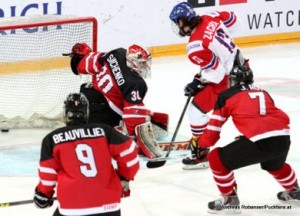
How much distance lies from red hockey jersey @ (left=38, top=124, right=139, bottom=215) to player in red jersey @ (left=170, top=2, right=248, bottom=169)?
6.22 feet

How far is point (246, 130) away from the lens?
4457mm

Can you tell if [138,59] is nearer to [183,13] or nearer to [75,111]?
[183,13]

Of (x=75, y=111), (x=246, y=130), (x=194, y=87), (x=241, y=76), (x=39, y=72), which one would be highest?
(x=75, y=111)

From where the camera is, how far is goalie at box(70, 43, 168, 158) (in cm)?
523

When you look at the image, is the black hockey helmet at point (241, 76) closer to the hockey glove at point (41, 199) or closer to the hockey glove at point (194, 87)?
the hockey glove at point (194, 87)

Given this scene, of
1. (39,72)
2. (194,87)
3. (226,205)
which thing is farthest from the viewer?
(39,72)

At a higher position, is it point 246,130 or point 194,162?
point 246,130

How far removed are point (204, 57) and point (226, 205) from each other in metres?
1.07

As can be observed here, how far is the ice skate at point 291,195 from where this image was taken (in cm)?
478

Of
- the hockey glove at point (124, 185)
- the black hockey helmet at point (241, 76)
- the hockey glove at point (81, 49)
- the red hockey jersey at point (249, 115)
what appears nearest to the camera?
the hockey glove at point (124, 185)

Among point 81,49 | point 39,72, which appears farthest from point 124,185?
point 39,72

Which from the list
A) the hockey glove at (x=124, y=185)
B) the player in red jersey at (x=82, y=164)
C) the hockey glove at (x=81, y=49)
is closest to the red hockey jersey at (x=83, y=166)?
the player in red jersey at (x=82, y=164)

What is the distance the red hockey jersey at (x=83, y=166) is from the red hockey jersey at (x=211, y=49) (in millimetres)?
1889

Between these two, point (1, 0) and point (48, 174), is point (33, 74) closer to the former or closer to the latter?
point (1, 0)
